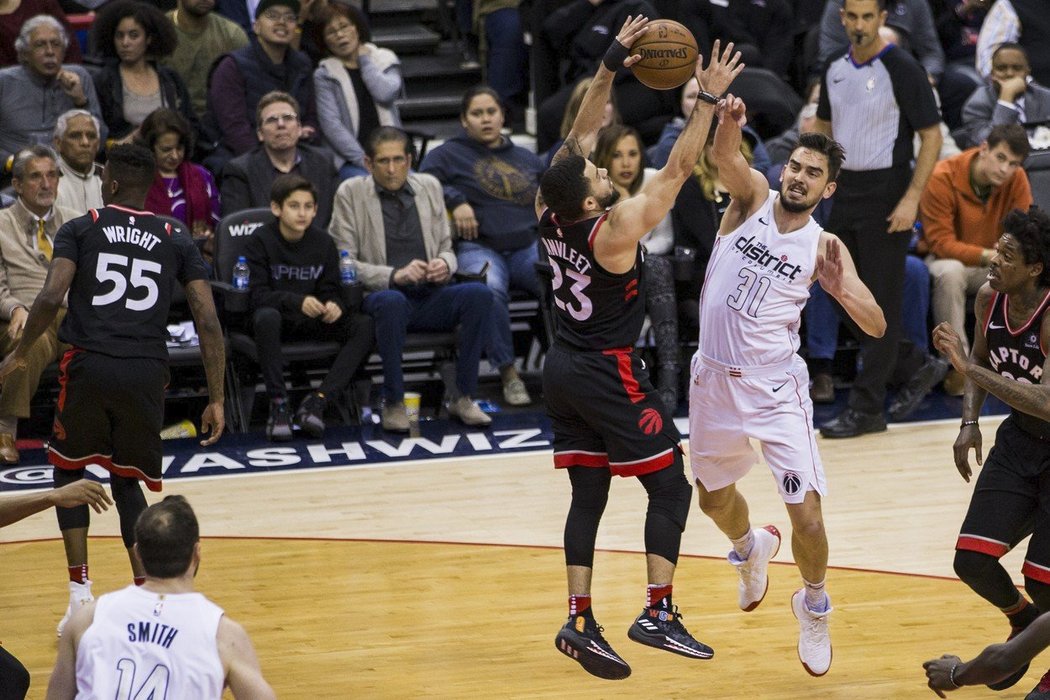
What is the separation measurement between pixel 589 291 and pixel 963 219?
4986 millimetres

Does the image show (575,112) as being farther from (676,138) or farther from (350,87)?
(350,87)

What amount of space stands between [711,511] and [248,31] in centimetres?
656

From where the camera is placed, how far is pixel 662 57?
569 centimetres

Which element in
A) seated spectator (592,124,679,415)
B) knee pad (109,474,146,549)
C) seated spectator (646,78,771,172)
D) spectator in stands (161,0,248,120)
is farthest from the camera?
spectator in stands (161,0,248,120)

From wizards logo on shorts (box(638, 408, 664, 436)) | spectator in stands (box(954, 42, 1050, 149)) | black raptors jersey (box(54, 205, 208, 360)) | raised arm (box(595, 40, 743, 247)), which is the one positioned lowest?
spectator in stands (box(954, 42, 1050, 149))

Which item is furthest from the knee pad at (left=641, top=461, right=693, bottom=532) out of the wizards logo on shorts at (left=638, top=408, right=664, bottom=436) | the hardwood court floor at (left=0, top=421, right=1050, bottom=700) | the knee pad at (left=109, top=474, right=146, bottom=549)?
the knee pad at (left=109, top=474, right=146, bottom=549)

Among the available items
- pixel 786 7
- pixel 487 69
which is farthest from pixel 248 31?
pixel 786 7

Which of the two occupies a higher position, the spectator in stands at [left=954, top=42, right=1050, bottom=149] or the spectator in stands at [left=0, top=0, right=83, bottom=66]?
the spectator in stands at [left=0, top=0, right=83, bottom=66]

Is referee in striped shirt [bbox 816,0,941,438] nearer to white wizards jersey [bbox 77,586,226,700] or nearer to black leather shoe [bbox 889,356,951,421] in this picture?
black leather shoe [bbox 889,356,951,421]

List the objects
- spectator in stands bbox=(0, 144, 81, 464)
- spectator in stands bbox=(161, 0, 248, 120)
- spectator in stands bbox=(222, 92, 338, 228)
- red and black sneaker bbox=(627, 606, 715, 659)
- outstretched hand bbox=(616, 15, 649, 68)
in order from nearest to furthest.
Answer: red and black sneaker bbox=(627, 606, 715, 659) → outstretched hand bbox=(616, 15, 649, 68) → spectator in stands bbox=(0, 144, 81, 464) → spectator in stands bbox=(222, 92, 338, 228) → spectator in stands bbox=(161, 0, 248, 120)

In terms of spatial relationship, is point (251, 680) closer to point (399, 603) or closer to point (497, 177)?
point (399, 603)

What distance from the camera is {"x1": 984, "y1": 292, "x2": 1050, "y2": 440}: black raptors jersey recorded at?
495 cm

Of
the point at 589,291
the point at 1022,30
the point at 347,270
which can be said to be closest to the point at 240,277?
the point at 347,270

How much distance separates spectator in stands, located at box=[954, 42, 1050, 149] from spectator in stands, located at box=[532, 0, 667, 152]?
6.22 ft
